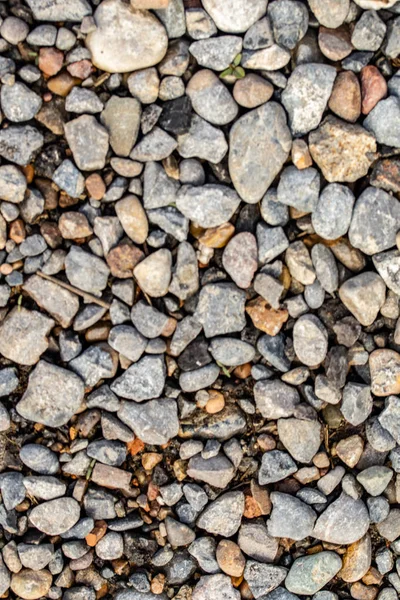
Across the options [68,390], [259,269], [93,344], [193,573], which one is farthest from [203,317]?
[193,573]

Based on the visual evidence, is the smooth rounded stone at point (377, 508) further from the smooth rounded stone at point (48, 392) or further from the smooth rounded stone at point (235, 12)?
the smooth rounded stone at point (235, 12)

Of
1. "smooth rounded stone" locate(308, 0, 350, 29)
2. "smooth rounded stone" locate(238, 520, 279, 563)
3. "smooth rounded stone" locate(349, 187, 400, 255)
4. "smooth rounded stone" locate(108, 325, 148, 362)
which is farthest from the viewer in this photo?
"smooth rounded stone" locate(238, 520, 279, 563)

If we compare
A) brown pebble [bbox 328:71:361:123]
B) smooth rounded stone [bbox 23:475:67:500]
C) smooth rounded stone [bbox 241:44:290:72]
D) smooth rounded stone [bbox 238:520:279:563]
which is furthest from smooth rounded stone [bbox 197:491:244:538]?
smooth rounded stone [bbox 241:44:290:72]

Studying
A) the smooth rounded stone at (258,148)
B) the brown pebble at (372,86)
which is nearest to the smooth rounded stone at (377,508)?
the smooth rounded stone at (258,148)

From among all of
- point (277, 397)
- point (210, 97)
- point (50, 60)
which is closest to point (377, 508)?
point (277, 397)

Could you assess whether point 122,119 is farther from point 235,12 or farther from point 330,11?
point 330,11

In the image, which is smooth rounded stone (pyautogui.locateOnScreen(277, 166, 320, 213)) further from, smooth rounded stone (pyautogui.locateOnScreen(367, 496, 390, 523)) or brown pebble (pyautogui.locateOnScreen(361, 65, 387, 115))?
smooth rounded stone (pyautogui.locateOnScreen(367, 496, 390, 523))

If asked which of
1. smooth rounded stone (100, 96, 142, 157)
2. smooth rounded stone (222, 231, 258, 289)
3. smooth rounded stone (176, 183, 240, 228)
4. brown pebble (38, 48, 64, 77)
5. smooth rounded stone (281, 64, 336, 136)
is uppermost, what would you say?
smooth rounded stone (281, 64, 336, 136)
